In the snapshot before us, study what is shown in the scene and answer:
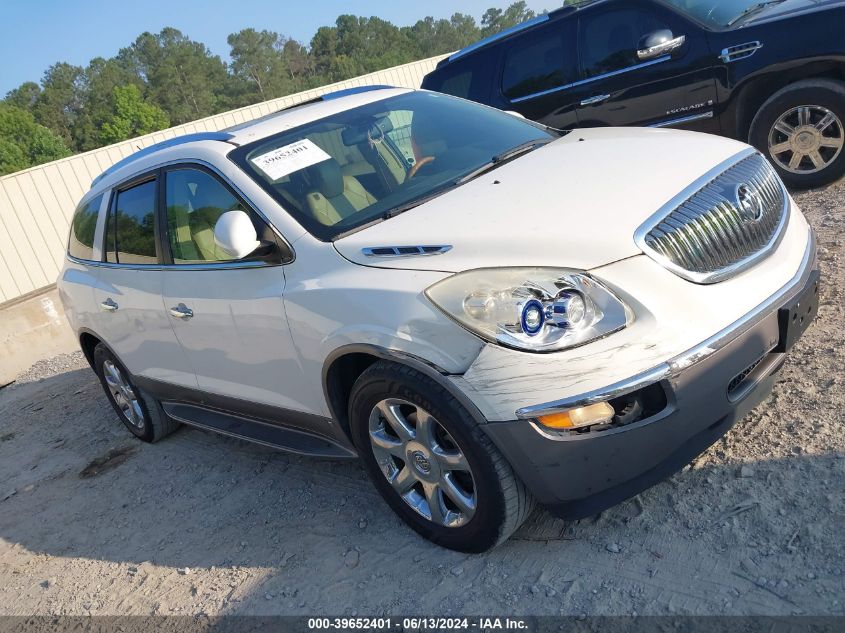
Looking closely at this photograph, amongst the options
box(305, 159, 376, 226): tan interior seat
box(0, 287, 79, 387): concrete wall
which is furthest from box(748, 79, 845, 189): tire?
box(0, 287, 79, 387): concrete wall

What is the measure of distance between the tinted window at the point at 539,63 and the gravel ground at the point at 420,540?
2990 mm

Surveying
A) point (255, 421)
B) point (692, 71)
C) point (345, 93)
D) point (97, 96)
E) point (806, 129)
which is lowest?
point (255, 421)

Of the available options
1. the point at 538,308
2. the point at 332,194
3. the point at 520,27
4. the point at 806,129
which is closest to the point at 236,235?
the point at 332,194

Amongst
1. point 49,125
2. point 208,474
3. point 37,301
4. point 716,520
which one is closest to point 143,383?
point 208,474

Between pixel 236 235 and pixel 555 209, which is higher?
pixel 236 235

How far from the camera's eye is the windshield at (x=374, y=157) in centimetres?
339

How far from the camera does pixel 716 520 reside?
2824 millimetres

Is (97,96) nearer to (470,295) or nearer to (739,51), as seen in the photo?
(739,51)

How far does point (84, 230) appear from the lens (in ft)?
17.0

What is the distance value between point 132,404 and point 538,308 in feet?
12.3

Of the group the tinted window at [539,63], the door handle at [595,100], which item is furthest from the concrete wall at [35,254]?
the door handle at [595,100]

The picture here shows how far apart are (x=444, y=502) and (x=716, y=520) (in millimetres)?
1042

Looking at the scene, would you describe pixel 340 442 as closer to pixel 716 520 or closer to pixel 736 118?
pixel 716 520

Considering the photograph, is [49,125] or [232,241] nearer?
[232,241]
